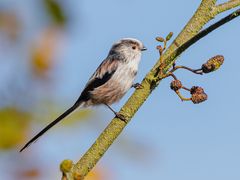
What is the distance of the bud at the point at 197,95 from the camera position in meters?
2.45

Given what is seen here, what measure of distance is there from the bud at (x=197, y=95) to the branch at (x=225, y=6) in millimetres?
411

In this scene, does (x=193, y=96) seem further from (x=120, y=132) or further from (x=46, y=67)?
(x=46, y=67)

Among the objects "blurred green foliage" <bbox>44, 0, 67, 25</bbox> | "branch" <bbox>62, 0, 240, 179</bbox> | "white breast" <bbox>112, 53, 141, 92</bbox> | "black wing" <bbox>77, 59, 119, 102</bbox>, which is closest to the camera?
"blurred green foliage" <bbox>44, 0, 67, 25</bbox>

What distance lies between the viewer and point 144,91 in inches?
98.9

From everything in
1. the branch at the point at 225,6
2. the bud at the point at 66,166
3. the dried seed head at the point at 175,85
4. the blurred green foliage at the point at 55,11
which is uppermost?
the branch at the point at 225,6

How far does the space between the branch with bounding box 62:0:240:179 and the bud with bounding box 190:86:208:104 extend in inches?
6.8

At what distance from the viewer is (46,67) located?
2303 mm

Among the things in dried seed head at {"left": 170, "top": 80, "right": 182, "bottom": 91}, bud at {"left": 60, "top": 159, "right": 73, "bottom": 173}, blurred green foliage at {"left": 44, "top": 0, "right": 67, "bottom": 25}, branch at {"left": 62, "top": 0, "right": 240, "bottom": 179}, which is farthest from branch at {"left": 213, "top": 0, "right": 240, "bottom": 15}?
bud at {"left": 60, "top": 159, "right": 73, "bottom": 173}

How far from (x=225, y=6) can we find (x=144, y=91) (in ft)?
1.96

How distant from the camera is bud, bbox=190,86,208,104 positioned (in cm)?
245

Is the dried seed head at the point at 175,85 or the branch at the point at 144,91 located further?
the dried seed head at the point at 175,85

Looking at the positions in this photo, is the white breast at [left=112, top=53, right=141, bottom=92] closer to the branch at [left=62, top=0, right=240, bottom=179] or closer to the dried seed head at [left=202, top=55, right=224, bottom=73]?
the branch at [left=62, top=0, right=240, bottom=179]

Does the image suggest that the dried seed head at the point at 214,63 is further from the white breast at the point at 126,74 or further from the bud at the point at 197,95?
the white breast at the point at 126,74

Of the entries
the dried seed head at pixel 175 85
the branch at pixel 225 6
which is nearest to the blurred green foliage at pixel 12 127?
the dried seed head at pixel 175 85
